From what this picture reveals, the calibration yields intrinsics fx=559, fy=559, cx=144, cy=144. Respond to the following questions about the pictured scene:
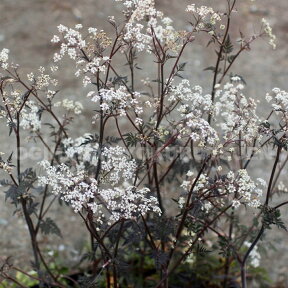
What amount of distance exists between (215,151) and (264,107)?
3520 millimetres

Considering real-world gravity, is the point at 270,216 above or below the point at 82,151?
below

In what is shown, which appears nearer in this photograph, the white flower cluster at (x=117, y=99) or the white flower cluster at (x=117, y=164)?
the white flower cluster at (x=117, y=99)

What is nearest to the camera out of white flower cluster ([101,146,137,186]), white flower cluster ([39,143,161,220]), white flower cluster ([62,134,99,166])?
white flower cluster ([39,143,161,220])

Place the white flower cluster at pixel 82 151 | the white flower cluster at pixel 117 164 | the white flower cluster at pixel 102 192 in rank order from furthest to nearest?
1. the white flower cluster at pixel 82 151
2. the white flower cluster at pixel 117 164
3. the white flower cluster at pixel 102 192

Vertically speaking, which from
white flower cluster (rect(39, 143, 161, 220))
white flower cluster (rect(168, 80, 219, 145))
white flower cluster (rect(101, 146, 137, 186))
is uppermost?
white flower cluster (rect(168, 80, 219, 145))

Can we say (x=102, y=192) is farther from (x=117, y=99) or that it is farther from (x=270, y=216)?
(x=270, y=216)

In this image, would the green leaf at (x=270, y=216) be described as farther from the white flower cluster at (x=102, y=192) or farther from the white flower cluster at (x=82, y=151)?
the white flower cluster at (x=82, y=151)

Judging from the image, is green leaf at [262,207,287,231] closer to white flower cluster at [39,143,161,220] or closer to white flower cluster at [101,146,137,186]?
white flower cluster at [39,143,161,220]

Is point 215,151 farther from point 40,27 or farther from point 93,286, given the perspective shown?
point 40,27

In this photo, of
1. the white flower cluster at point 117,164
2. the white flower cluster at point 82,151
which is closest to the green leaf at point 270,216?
the white flower cluster at point 117,164

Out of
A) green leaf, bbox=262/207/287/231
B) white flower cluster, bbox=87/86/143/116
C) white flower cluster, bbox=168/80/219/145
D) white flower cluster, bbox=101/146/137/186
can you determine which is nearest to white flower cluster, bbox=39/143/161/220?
white flower cluster, bbox=101/146/137/186

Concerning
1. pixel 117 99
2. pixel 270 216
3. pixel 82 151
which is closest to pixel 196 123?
pixel 117 99

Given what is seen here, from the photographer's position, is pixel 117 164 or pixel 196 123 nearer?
pixel 196 123

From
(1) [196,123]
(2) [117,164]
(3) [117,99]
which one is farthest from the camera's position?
(2) [117,164]
